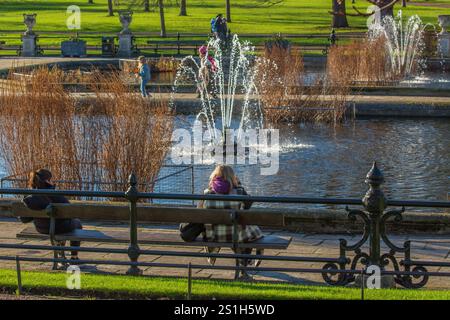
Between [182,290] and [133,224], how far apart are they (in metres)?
1.02

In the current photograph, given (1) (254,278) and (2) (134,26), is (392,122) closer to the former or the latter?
(1) (254,278)

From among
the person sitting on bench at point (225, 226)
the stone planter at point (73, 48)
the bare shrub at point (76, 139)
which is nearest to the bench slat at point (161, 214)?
the person sitting on bench at point (225, 226)

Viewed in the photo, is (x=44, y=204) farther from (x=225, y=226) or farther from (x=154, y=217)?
(x=225, y=226)

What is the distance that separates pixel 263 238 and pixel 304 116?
54.3 ft

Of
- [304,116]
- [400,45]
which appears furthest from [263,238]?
[400,45]

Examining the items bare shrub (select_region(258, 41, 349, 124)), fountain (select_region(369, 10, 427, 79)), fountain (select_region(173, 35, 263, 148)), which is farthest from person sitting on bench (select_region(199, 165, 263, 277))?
fountain (select_region(369, 10, 427, 79))

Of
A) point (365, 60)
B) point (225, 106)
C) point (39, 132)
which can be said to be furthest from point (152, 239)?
point (365, 60)

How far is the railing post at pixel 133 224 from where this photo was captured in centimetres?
997

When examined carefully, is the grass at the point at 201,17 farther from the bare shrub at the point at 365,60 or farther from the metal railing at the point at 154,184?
the metal railing at the point at 154,184

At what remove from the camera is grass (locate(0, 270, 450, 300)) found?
9250mm

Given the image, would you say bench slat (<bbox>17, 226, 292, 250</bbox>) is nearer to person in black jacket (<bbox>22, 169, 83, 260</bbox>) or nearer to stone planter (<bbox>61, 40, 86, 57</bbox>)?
person in black jacket (<bbox>22, 169, 83, 260</bbox>)

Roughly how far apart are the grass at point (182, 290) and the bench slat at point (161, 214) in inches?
28.2

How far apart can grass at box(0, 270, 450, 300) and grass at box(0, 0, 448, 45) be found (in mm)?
43283

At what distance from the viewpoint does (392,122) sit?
91.0 feet
